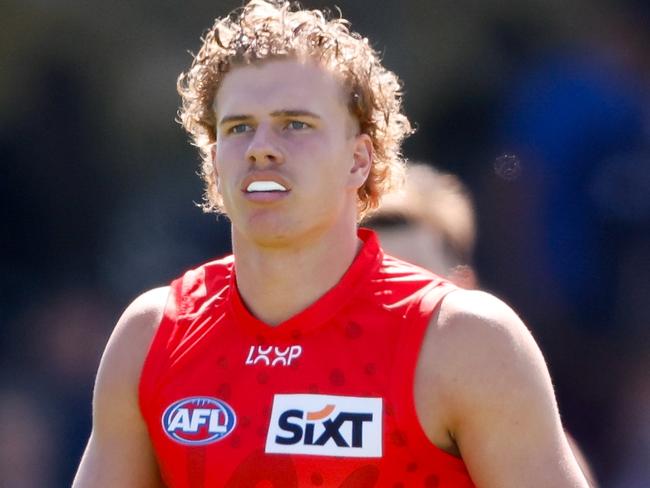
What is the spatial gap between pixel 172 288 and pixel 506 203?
2413mm

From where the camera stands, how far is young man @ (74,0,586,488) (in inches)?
88.2

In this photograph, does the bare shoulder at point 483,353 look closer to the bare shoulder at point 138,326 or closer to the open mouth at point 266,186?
the open mouth at point 266,186

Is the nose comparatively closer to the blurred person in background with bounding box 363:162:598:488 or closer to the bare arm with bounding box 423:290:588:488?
the bare arm with bounding box 423:290:588:488

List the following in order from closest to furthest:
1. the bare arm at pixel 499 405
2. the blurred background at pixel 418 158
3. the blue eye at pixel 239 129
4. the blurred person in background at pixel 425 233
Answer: the bare arm at pixel 499 405
the blue eye at pixel 239 129
the blurred person in background at pixel 425 233
the blurred background at pixel 418 158

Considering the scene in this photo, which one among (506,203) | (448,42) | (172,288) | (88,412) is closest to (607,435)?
(506,203)

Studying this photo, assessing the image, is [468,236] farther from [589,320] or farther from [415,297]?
[415,297]

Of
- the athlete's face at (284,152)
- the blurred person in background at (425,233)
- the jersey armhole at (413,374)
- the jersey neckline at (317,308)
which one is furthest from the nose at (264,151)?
the blurred person in background at (425,233)

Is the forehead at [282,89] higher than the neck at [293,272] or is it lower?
higher

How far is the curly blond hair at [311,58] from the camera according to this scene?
254 cm

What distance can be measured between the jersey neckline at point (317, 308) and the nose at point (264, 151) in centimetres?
30

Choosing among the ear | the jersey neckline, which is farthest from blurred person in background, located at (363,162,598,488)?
the jersey neckline

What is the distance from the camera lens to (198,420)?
2.38 metres

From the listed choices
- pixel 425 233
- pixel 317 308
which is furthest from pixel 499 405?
pixel 425 233

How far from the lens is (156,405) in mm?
2443
